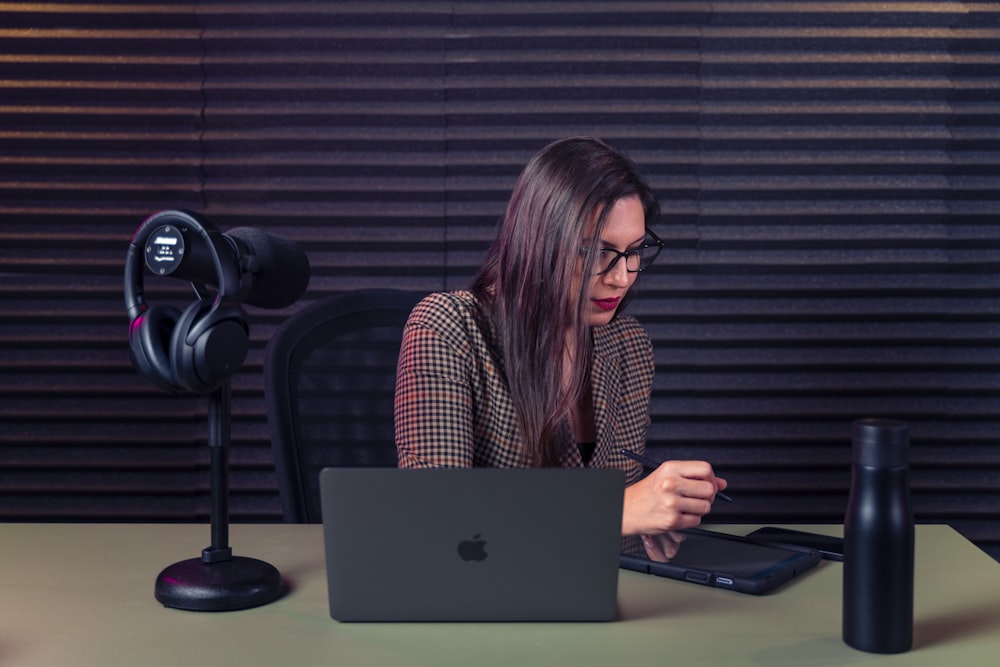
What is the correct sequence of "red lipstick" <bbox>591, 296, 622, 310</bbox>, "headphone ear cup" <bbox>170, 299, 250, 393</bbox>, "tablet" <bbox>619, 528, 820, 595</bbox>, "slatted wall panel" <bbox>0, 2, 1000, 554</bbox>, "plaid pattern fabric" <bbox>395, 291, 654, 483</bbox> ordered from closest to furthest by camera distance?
"headphone ear cup" <bbox>170, 299, 250, 393</bbox> < "tablet" <bbox>619, 528, 820, 595</bbox> < "plaid pattern fabric" <bbox>395, 291, 654, 483</bbox> < "red lipstick" <bbox>591, 296, 622, 310</bbox> < "slatted wall panel" <bbox>0, 2, 1000, 554</bbox>

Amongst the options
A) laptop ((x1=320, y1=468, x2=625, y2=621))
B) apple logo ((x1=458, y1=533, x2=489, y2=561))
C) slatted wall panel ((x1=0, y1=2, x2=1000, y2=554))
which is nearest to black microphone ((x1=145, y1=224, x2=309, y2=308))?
laptop ((x1=320, y1=468, x2=625, y2=621))

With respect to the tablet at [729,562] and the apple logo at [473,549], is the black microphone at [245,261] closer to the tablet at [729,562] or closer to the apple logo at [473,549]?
the apple logo at [473,549]

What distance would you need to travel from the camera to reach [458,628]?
138 cm

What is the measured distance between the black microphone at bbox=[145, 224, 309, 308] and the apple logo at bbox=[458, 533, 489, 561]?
526mm

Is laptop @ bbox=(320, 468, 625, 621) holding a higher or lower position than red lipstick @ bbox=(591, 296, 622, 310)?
lower

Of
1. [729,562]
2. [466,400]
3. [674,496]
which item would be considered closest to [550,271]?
[466,400]

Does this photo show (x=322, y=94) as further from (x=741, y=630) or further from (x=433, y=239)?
(x=741, y=630)

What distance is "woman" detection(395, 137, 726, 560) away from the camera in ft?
6.52

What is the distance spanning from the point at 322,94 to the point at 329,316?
46.8 inches

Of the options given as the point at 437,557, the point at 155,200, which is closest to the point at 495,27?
the point at 155,200

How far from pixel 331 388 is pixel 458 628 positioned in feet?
3.26

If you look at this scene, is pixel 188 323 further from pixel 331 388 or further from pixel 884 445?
pixel 884 445

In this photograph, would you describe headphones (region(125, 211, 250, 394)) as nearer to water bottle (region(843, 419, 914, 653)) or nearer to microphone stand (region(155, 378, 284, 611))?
microphone stand (region(155, 378, 284, 611))

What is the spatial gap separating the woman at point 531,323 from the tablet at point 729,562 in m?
0.32
